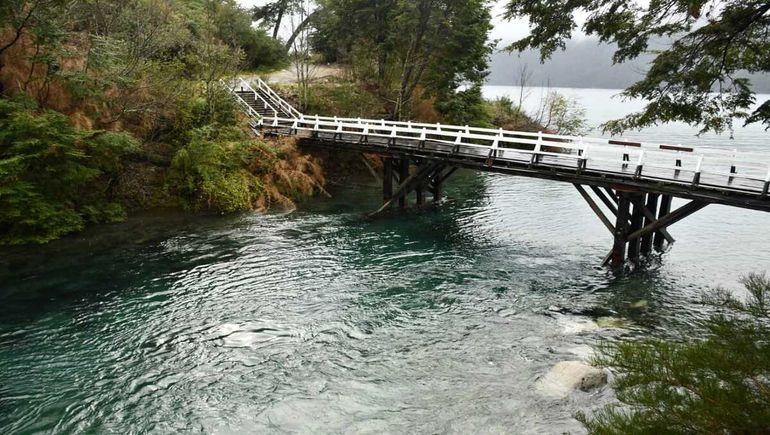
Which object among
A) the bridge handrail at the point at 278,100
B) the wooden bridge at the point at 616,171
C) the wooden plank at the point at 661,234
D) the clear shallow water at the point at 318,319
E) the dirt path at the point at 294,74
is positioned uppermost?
the dirt path at the point at 294,74

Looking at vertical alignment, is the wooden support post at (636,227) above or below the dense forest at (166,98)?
below

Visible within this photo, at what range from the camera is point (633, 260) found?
53.7 feet

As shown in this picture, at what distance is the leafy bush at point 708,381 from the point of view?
13.0 ft

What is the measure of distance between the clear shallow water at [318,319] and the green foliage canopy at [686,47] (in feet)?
17.3

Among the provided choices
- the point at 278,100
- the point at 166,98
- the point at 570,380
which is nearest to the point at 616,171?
the point at 570,380

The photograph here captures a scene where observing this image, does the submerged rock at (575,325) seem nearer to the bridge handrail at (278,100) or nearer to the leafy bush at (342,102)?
the bridge handrail at (278,100)

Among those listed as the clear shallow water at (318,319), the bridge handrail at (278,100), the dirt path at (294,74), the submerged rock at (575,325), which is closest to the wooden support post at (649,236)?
the clear shallow water at (318,319)

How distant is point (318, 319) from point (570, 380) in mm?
5782

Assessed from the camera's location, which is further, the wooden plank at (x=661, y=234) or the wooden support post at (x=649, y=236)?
the wooden plank at (x=661, y=234)

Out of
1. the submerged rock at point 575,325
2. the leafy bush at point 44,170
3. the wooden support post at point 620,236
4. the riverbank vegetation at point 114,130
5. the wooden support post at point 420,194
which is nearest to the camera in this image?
the submerged rock at point 575,325

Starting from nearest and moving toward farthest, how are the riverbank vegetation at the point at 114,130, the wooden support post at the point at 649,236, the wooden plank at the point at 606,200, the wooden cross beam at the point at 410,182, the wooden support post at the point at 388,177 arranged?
the riverbank vegetation at the point at 114,130, the wooden plank at the point at 606,200, the wooden support post at the point at 649,236, the wooden cross beam at the point at 410,182, the wooden support post at the point at 388,177

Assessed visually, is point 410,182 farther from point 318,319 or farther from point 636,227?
point 318,319

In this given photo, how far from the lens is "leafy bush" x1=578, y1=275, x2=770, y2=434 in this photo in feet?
13.0

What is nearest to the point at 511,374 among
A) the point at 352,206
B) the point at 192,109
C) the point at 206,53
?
the point at 352,206
